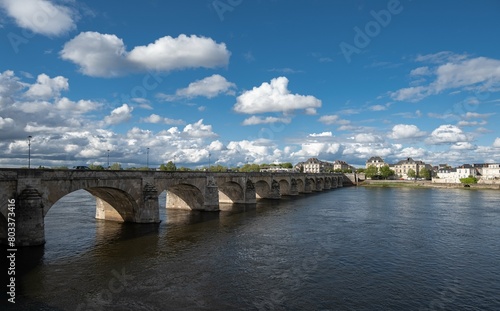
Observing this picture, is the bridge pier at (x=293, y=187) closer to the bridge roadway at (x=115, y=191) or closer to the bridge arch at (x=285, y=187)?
the bridge arch at (x=285, y=187)

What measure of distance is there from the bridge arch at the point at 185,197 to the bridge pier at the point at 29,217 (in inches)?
944

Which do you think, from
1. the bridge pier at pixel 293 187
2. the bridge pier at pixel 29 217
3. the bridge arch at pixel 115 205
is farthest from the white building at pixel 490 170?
the bridge pier at pixel 29 217

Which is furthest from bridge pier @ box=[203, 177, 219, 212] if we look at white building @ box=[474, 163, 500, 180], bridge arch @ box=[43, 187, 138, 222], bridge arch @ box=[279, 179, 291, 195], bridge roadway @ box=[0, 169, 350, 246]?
white building @ box=[474, 163, 500, 180]

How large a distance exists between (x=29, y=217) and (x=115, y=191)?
35.8 feet

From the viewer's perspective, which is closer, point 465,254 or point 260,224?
point 465,254

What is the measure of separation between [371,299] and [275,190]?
5966 cm

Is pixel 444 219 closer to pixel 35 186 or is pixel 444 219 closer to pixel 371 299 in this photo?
pixel 371 299

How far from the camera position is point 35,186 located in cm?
2612

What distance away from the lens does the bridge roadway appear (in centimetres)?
2519

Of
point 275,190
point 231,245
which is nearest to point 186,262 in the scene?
point 231,245

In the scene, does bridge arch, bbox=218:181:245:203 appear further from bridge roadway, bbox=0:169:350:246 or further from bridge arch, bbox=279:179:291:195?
bridge arch, bbox=279:179:291:195

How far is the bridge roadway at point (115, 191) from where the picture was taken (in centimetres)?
2519

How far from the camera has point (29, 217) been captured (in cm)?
2542

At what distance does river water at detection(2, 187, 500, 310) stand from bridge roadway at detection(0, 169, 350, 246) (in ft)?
5.88
